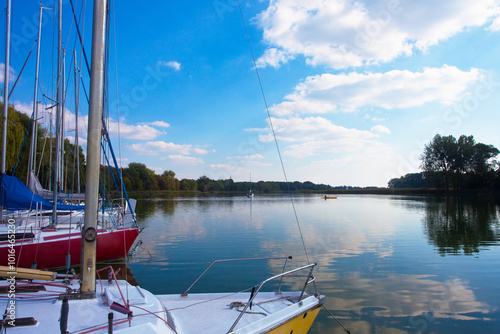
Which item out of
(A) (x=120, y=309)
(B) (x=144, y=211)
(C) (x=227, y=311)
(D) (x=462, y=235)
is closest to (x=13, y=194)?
(A) (x=120, y=309)

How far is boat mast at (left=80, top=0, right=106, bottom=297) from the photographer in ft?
16.2

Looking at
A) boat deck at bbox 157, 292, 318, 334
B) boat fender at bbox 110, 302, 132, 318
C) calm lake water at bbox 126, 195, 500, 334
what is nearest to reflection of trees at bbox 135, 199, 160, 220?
calm lake water at bbox 126, 195, 500, 334

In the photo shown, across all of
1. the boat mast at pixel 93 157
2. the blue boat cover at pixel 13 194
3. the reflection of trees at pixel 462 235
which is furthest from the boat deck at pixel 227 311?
the reflection of trees at pixel 462 235

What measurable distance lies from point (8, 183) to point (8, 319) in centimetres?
966

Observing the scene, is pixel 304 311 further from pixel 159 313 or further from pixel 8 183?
pixel 8 183

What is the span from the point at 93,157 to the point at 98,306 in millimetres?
2205

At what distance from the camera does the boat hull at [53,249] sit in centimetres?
1120

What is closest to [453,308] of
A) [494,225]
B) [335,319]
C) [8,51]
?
[335,319]

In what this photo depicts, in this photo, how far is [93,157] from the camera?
16.3 ft

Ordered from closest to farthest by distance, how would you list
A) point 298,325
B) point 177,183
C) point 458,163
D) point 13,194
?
point 298,325 → point 13,194 → point 458,163 → point 177,183

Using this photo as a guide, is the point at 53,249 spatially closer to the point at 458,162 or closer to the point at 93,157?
the point at 93,157

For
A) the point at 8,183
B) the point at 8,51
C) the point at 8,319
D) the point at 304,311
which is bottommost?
the point at 304,311

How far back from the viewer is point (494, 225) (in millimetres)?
26438

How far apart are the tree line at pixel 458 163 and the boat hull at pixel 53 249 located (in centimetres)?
9159
